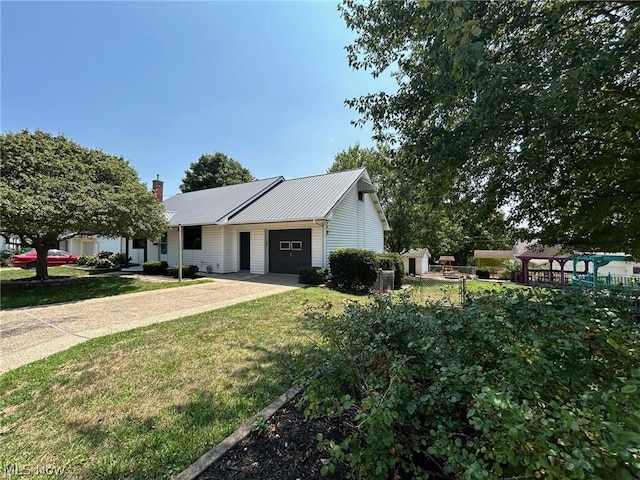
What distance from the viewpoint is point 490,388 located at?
149 cm

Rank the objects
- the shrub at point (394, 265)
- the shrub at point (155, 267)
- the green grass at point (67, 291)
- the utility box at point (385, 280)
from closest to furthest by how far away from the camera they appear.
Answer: the green grass at point (67, 291), the utility box at point (385, 280), the shrub at point (394, 265), the shrub at point (155, 267)

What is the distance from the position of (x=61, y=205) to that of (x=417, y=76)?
10.7 metres

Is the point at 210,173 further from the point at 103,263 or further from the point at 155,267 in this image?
the point at 155,267

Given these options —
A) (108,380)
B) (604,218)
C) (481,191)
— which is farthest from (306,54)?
(108,380)

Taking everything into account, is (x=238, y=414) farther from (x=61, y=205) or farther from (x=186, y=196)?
(x=186, y=196)

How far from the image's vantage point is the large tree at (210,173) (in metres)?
36.5

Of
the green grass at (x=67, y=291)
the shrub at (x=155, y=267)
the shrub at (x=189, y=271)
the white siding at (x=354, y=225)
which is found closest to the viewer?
the green grass at (x=67, y=291)

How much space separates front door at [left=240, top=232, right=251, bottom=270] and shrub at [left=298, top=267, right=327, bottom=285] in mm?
4643

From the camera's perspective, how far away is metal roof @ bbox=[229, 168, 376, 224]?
43.8 feet

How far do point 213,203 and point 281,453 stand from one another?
18127mm

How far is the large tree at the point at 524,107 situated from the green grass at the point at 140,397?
3930 mm

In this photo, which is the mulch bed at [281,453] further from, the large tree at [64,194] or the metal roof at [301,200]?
the metal roof at [301,200]

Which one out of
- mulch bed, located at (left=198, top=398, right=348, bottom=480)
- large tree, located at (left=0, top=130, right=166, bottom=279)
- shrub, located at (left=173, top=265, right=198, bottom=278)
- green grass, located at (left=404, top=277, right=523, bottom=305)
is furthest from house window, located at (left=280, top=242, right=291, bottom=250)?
mulch bed, located at (left=198, top=398, right=348, bottom=480)

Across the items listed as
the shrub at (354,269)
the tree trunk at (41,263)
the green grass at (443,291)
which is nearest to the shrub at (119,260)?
the tree trunk at (41,263)
